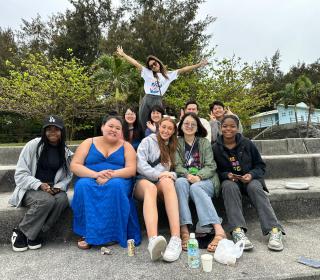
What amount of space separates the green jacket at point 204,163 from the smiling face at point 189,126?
13cm

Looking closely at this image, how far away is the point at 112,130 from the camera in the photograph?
3.92m

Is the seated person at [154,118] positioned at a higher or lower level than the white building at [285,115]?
lower

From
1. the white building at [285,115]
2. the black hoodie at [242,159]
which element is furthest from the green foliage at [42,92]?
the white building at [285,115]

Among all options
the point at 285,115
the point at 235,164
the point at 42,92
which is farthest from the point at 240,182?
the point at 285,115

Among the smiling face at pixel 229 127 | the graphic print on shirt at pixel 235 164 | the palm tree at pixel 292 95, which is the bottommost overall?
the graphic print on shirt at pixel 235 164

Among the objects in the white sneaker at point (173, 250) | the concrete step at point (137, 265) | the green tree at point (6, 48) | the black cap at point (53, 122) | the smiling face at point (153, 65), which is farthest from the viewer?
the green tree at point (6, 48)

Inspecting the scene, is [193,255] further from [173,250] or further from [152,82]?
[152,82]

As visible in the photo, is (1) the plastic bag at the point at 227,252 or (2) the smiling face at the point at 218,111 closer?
(1) the plastic bag at the point at 227,252

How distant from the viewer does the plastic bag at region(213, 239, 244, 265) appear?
3.04 m

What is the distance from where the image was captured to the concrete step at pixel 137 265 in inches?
112

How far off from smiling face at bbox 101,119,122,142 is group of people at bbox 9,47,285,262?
12 millimetres

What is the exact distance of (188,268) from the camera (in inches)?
117

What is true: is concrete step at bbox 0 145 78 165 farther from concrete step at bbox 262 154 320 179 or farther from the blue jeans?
concrete step at bbox 262 154 320 179

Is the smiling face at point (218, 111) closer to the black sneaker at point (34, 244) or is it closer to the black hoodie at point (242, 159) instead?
the black hoodie at point (242, 159)
